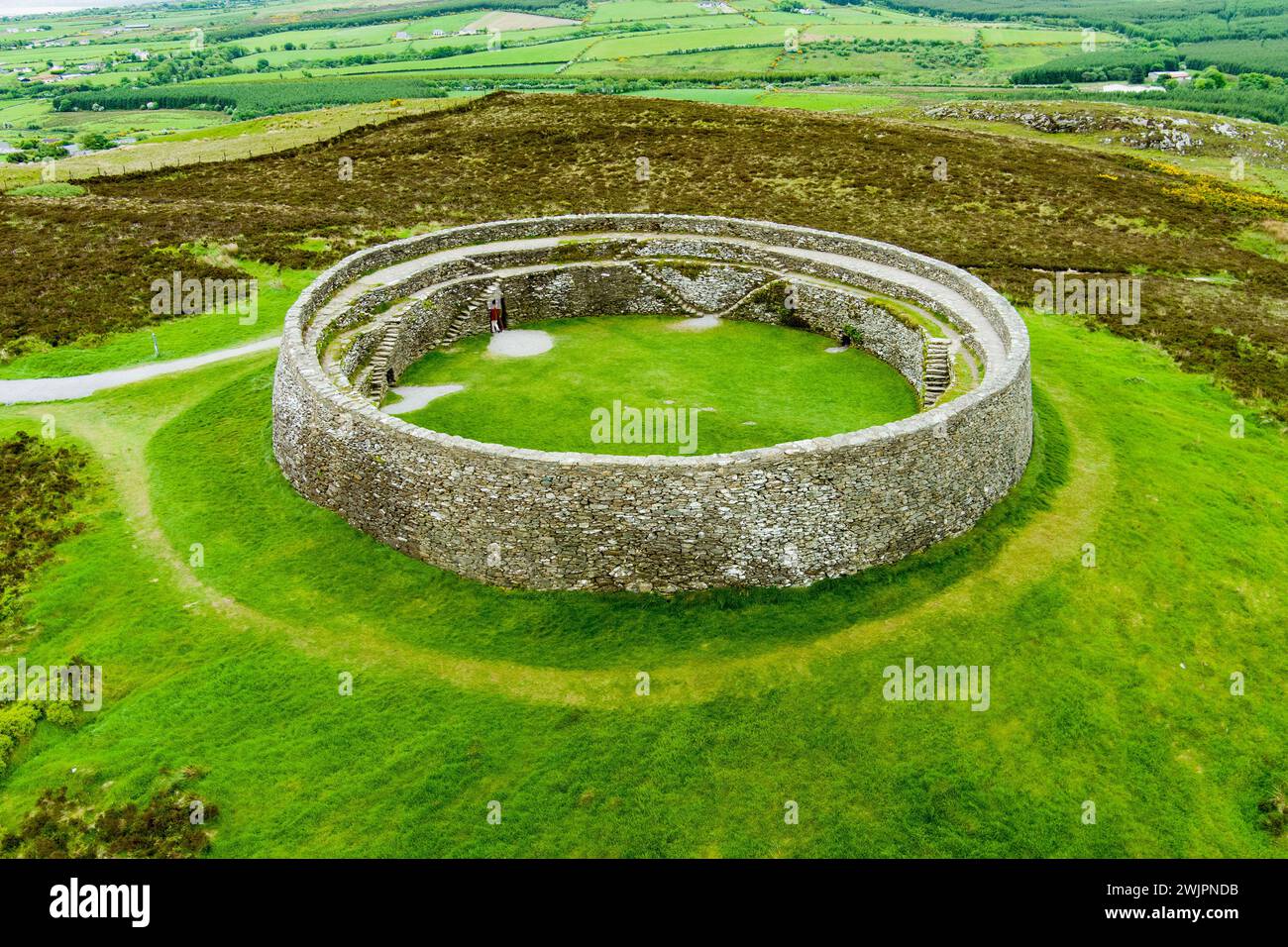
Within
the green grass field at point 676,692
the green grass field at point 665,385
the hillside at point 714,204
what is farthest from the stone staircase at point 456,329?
the hillside at point 714,204

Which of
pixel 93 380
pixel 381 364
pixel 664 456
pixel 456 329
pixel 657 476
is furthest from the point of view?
pixel 456 329

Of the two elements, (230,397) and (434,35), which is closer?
(230,397)

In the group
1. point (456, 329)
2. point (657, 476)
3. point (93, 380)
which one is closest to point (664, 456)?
point (657, 476)

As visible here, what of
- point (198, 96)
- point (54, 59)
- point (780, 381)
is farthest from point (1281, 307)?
point (54, 59)

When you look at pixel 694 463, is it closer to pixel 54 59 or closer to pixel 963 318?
pixel 963 318

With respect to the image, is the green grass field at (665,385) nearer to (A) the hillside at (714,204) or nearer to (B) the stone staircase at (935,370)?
(B) the stone staircase at (935,370)

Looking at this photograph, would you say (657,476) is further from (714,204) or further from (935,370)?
(714,204)

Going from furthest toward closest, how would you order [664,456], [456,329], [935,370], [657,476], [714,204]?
[714,204]
[456,329]
[935,370]
[664,456]
[657,476]
